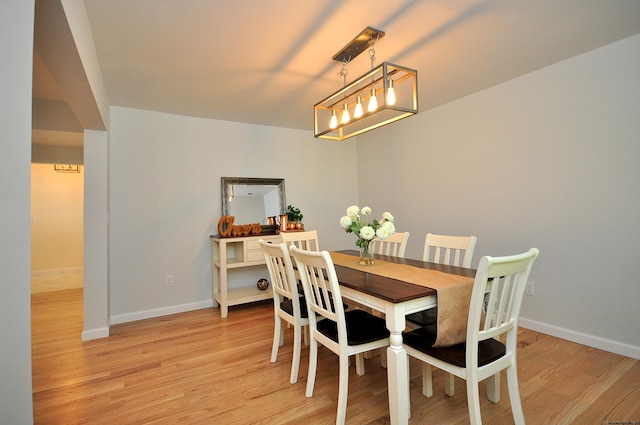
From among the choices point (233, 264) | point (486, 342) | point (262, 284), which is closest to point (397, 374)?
point (486, 342)

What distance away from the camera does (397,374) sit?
141 cm

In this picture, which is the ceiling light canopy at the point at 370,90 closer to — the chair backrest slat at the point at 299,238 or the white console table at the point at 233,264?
the chair backrest slat at the point at 299,238

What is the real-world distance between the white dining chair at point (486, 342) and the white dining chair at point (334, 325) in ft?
0.73

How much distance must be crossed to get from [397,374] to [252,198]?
9.61 ft

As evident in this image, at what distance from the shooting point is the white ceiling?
5.73 ft

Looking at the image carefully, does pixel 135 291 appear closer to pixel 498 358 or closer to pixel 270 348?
pixel 270 348

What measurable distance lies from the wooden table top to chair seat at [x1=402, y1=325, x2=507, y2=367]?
0.28 meters

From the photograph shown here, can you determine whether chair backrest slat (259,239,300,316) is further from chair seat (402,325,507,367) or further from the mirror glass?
the mirror glass

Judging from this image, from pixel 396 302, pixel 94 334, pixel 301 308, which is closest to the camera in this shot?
pixel 396 302

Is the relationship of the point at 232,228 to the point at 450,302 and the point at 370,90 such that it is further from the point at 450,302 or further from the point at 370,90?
the point at 450,302

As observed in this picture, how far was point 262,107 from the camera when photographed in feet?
10.9

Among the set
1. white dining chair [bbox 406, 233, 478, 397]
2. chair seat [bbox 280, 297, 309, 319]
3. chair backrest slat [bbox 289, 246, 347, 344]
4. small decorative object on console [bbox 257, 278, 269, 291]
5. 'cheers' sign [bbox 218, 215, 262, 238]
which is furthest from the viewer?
small decorative object on console [bbox 257, 278, 269, 291]

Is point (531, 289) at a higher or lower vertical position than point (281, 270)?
lower

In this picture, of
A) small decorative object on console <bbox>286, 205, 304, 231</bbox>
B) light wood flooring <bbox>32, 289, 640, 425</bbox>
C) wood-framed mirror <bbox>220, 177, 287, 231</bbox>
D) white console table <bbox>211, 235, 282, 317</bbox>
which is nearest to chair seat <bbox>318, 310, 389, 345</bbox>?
light wood flooring <bbox>32, 289, 640, 425</bbox>
